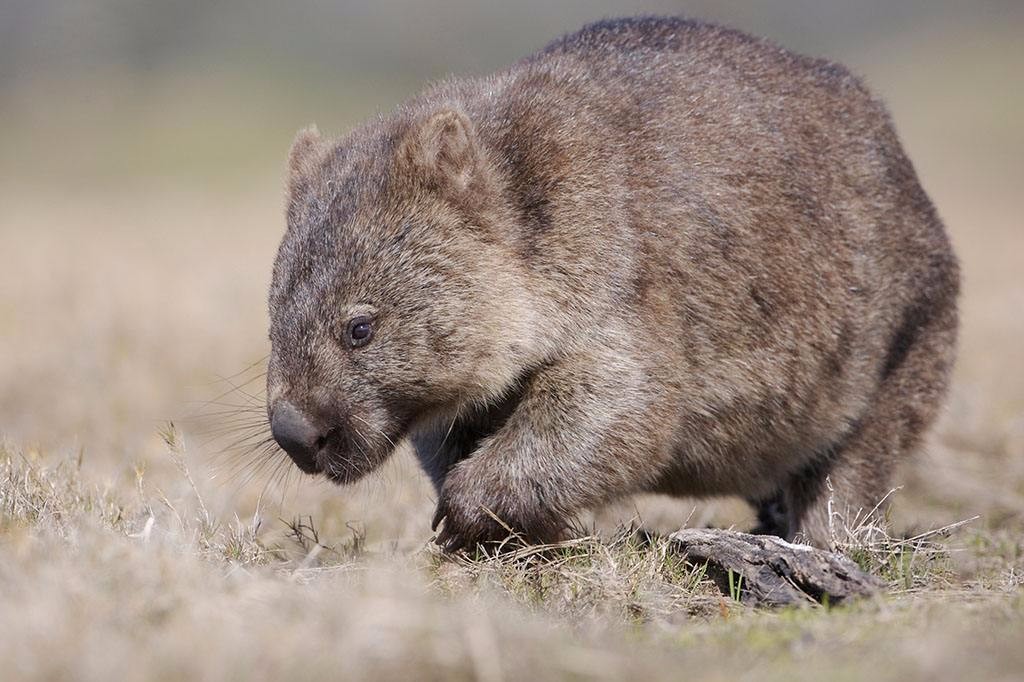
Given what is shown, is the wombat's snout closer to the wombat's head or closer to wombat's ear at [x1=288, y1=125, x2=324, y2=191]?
the wombat's head

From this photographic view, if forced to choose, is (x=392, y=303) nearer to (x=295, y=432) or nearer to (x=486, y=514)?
(x=295, y=432)

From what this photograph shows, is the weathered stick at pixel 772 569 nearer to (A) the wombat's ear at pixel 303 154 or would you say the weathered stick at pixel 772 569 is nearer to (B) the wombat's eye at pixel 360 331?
(B) the wombat's eye at pixel 360 331

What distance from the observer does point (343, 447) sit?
4605 mm

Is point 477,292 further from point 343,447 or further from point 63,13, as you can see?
point 63,13

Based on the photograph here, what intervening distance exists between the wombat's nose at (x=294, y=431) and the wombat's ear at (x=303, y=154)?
108 centimetres

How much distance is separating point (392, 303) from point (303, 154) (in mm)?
1039

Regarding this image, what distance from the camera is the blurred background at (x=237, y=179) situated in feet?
23.9

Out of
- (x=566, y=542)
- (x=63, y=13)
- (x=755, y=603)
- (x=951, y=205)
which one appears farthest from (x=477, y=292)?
(x=63, y=13)

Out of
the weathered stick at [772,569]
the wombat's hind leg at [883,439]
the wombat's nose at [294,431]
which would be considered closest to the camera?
the weathered stick at [772,569]

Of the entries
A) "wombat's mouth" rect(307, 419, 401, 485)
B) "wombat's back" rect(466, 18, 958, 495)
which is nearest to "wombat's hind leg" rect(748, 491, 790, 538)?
"wombat's back" rect(466, 18, 958, 495)

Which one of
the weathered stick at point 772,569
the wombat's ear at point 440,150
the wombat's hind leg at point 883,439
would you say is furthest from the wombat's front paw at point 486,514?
the wombat's hind leg at point 883,439

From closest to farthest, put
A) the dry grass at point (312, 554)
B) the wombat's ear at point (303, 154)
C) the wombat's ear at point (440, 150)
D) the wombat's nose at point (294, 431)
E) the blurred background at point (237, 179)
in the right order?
the dry grass at point (312, 554), the wombat's nose at point (294, 431), the wombat's ear at point (440, 150), the wombat's ear at point (303, 154), the blurred background at point (237, 179)

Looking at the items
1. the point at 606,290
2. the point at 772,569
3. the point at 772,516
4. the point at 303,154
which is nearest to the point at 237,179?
the point at 772,516

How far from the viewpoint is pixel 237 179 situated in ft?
94.0
